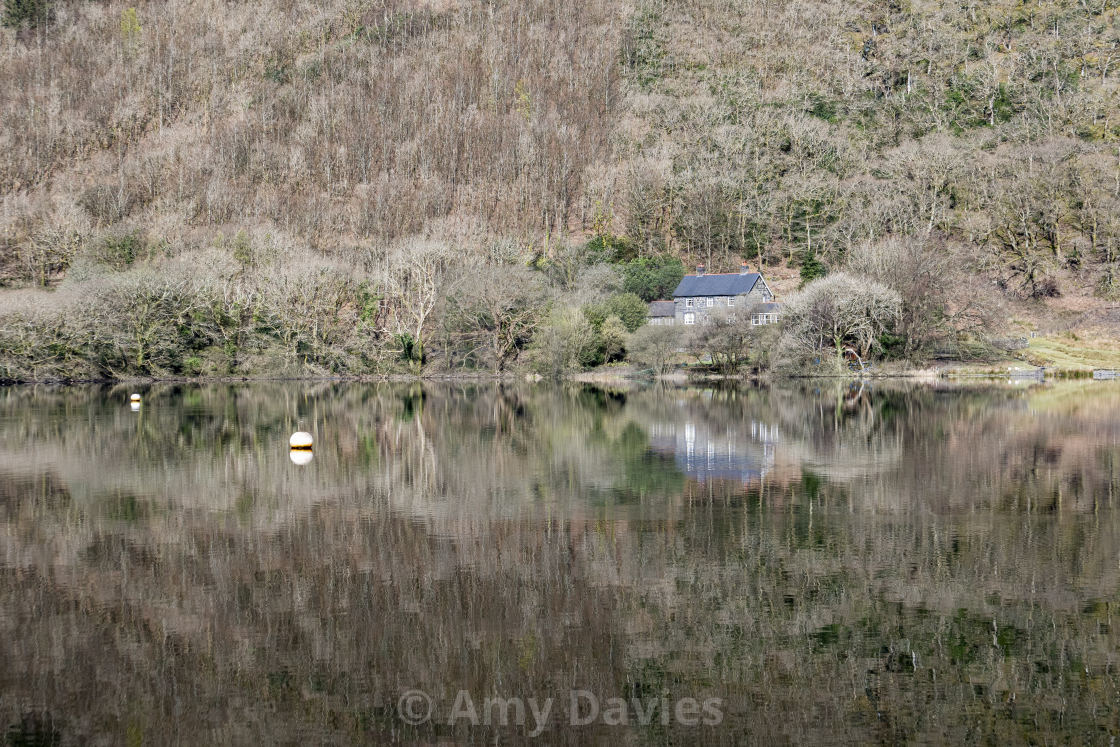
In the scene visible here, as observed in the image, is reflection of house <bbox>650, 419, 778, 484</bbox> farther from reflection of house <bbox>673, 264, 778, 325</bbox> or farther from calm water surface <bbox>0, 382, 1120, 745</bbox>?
reflection of house <bbox>673, 264, 778, 325</bbox>

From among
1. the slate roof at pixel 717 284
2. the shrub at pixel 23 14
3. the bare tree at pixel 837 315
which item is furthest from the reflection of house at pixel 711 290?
the shrub at pixel 23 14

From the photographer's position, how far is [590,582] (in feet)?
56.7

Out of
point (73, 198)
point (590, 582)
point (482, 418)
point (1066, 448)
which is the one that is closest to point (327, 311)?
point (482, 418)

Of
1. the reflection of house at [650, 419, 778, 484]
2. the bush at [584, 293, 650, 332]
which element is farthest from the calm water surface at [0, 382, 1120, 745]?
the bush at [584, 293, 650, 332]

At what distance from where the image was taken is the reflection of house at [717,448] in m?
28.9

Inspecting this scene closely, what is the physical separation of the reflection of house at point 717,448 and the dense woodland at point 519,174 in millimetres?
35305

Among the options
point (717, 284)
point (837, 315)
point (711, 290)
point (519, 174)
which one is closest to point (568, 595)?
point (837, 315)

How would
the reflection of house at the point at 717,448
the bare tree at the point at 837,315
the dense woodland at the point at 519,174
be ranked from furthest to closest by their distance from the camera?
the dense woodland at the point at 519,174
the bare tree at the point at 837,315
the reflection of house at the point at 717,448

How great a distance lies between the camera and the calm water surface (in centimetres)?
1217

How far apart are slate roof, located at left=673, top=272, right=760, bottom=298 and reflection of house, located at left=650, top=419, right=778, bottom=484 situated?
5195 centimetres

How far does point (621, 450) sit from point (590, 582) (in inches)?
672

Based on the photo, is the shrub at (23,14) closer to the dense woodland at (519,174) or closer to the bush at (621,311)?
the dense woodland at (519,174)

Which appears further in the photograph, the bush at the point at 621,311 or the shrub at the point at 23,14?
the shrub at the point at 23,14

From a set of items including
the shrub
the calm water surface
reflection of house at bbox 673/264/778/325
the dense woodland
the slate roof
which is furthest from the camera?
the shrub
